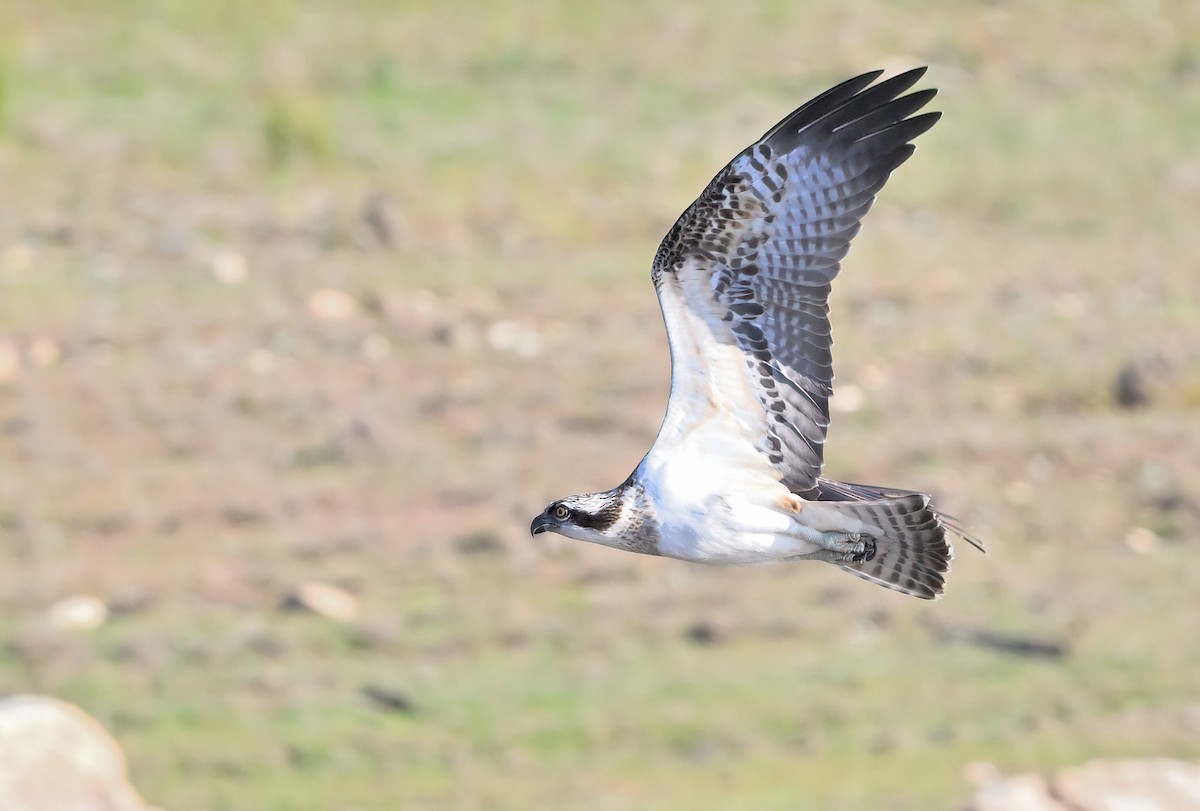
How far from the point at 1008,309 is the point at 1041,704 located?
9.80m

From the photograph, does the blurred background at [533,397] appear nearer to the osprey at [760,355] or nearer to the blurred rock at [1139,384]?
the blurred rock at [1139,384]

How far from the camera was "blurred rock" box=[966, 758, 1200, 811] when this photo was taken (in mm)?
11117

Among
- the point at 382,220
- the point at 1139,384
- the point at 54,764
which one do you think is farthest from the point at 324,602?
the point at 382,220

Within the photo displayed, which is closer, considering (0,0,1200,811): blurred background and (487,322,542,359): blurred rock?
(0,0,1200,811): blurred background

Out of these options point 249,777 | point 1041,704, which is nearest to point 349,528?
point 249,777

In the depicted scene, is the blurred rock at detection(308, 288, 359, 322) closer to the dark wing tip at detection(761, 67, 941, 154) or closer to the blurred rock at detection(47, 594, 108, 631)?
the blurred rock at detection(47, 594, 108, 631)

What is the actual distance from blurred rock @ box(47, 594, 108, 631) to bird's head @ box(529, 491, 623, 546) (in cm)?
914

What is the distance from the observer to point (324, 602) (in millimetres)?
16719

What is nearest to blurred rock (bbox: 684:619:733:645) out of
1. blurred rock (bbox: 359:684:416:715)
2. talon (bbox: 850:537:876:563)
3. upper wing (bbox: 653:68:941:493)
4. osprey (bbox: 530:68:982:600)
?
blurred rock (bbox: 359:684:416:715)

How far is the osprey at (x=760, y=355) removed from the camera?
309 inches

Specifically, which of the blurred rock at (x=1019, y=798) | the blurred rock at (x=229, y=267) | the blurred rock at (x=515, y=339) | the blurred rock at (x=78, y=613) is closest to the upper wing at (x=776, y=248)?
the blurred rock at (x=1019, y=798)

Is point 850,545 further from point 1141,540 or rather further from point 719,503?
point 1141,540

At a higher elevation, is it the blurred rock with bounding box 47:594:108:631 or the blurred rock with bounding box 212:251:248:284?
the blurred rock with bounding box 212:251:248:284

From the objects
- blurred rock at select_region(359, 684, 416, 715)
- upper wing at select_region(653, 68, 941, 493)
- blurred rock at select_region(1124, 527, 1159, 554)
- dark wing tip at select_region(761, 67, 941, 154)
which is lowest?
blurred rock at select_region(359, 684, 416, 715)
